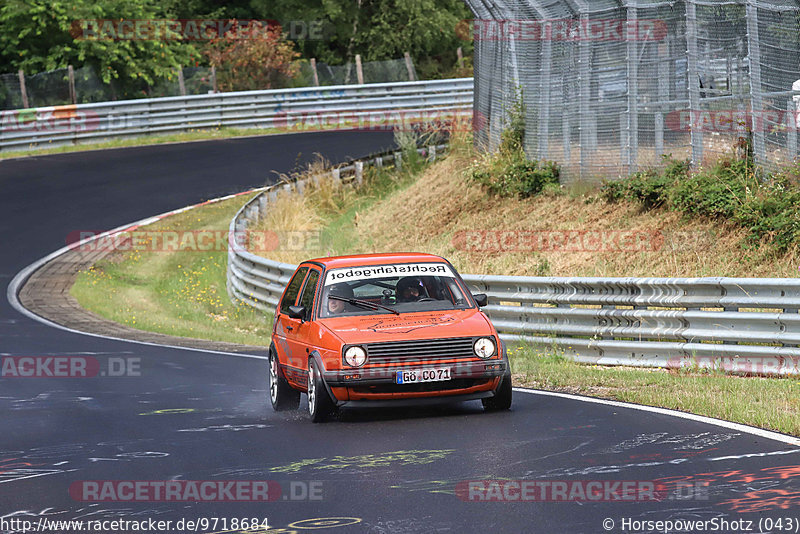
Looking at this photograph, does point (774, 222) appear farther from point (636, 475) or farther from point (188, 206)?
point (188, 206)

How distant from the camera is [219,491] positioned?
7.86 m

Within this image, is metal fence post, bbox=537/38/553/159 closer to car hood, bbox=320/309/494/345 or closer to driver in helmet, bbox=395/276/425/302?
driver in helmet, bbox=395/276/425/302

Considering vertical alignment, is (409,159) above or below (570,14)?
below

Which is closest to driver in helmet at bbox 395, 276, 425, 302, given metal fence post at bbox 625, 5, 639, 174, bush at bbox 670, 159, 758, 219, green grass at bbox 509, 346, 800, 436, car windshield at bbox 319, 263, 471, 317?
car windshield at bbox 319, 263, 471, 317

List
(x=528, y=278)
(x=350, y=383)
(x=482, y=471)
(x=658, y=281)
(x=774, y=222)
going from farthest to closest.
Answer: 1. (x=774, y=222)
2. (x=528, y=278)
3. (x=658, y=281)
4. (x=350, y=383)
5. (x=482, y=471)

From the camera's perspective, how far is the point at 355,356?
414 inches

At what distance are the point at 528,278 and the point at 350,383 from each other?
5.26 metres

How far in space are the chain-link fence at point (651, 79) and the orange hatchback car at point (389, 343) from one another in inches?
303

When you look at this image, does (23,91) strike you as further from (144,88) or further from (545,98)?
(545,98)

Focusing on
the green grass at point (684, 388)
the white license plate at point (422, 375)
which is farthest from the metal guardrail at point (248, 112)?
the white license plate at point (422, 375)

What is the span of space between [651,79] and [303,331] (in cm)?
991

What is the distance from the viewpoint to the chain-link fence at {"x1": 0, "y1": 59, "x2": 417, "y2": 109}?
40.4 meters

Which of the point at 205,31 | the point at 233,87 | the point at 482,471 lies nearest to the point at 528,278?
the point at 482,471

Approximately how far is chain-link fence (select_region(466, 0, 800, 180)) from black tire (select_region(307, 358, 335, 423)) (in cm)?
926
